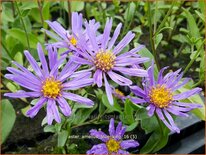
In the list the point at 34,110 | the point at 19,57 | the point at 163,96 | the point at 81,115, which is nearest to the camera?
the point at 34,110

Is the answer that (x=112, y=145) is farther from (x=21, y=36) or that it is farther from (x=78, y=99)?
(x=21, y=36)

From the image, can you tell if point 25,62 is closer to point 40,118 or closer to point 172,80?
point 40,118

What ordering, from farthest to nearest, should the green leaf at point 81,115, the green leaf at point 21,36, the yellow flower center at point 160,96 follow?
1. the green leaf at point 21,36
2. the green leaf at point 81,115
3. the yellow flower center at point 160,96

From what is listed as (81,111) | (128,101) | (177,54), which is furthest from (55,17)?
(128,101)

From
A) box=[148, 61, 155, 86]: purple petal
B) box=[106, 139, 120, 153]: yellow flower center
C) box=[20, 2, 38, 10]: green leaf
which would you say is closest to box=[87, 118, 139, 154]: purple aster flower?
box=[106, 139, 120, 153]: yellow flower center

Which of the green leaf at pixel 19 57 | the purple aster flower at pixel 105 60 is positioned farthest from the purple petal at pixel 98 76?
the green leaf at pixel 19 57

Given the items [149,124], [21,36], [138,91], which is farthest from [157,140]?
[21,36]

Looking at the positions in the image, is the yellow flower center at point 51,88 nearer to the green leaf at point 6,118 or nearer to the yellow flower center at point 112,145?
the yellow flower center at point 112,145

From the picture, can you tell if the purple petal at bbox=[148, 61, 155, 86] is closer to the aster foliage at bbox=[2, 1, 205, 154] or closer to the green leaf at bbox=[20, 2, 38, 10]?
the aster foliage at bbox=[2, 1, 205, 154]
